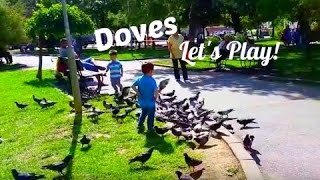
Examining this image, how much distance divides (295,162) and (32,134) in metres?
4.45

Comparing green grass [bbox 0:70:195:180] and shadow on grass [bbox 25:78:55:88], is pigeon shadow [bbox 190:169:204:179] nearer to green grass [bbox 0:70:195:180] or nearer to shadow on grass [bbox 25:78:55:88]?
green grass [bbox 0:70:195:180]

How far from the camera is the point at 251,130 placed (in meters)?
8.80

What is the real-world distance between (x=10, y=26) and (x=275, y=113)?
23.5 meters

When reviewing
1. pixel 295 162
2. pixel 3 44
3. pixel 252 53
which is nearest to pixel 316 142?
pixel 295 162

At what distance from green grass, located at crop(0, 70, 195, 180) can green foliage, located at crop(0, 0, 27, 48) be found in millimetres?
19591

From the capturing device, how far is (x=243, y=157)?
6.68 metres

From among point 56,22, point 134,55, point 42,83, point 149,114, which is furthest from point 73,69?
point 134,55

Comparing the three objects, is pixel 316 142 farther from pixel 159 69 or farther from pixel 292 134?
pixel 159 69

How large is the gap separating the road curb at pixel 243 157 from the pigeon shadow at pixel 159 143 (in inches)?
33.2

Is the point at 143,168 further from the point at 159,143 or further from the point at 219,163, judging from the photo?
the point at 159,143

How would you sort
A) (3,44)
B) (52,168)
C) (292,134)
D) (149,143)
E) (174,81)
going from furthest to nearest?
(3,44) → (174,81) → (292,134) → (149,143) → (52,168)

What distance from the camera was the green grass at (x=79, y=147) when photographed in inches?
251

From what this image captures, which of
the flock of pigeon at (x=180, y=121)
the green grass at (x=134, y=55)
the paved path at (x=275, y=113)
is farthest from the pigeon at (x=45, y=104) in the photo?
the green grass at (x=134, y=55)

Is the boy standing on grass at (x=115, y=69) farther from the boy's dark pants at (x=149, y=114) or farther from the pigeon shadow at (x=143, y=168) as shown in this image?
the pigeon shadow at (x=143, y=168)
